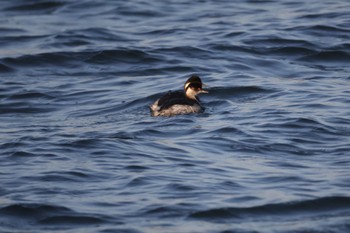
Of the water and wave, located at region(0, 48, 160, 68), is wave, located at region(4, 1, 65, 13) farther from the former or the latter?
wave, located at region(0, 48, 160, 68)

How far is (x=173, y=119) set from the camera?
15203mm

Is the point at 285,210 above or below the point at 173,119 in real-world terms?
above

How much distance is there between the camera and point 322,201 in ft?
35.6

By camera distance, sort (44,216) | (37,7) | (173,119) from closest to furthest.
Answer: (44,216) < (173,119) < (37,7)

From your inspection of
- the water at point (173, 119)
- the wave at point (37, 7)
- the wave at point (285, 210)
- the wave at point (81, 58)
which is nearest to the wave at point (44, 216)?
the water at point (173, 119)

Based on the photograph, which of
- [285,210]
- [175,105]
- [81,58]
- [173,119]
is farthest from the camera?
[81,58]

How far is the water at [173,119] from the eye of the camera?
10680 mm

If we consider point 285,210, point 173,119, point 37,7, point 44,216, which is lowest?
point 173,119

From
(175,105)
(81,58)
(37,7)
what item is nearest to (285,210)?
(175,105)

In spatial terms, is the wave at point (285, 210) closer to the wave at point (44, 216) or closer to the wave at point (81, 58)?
the wave at point (44, 216)

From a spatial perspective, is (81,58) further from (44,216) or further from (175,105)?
(44,216)

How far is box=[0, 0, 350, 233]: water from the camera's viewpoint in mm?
10680

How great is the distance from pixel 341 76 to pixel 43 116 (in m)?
5.45

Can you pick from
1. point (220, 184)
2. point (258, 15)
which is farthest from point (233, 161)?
point (258, 15)
